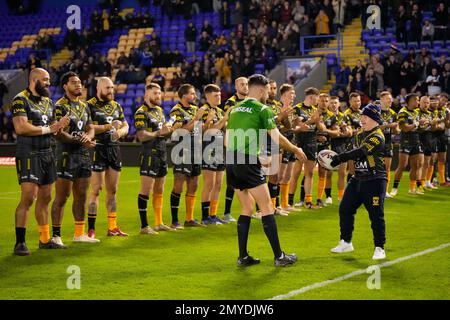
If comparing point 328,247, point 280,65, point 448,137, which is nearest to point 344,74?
point 280,65

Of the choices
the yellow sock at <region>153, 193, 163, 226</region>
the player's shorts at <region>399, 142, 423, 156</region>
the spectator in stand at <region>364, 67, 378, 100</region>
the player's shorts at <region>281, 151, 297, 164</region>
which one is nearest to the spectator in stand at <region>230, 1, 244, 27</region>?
the spectator in stand at <region>364, 67, 378, 100</region>

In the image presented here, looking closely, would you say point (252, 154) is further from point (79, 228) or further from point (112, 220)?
point (112, 220)

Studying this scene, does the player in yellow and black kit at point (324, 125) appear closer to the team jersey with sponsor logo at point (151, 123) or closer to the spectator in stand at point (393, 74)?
the team jersey with sponsor logo at point (151, 123)

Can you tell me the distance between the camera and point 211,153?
40.9ft

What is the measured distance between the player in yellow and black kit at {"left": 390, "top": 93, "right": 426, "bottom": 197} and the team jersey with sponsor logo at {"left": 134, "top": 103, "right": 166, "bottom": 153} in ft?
24.0

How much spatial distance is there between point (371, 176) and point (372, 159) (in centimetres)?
22

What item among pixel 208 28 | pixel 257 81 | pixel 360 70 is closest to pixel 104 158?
pixel 257 81

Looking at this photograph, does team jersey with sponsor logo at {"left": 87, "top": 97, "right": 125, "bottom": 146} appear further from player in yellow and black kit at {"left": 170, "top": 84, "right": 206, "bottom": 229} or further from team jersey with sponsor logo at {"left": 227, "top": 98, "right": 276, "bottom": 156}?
team jersey with sponsor logo at {"left": 227, "top": 98, "right": 276, "bottom": 156}

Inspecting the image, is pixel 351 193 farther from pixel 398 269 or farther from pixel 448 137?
pixel 448 137

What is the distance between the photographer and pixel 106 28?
3578 centimetres

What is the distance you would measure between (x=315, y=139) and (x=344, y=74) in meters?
11.9

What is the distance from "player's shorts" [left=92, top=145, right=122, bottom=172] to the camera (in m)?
10.9

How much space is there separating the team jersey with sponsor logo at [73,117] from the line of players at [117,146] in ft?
0.05

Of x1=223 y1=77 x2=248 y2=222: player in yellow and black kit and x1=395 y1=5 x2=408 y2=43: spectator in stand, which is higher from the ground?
x1=395 y1=5 x2=408 y2=43: spectator in stand
